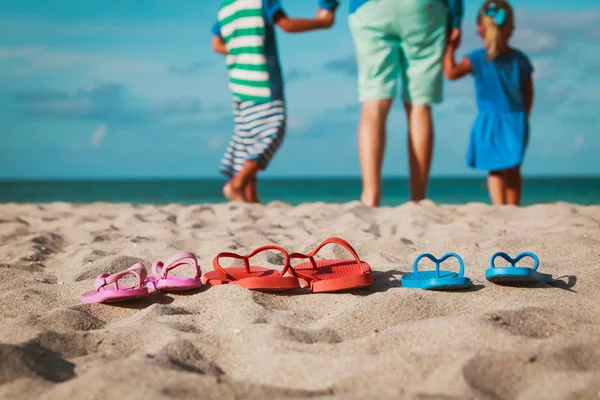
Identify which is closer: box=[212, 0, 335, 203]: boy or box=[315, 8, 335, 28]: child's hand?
box=[315, 8, 335, 28]: child's hand

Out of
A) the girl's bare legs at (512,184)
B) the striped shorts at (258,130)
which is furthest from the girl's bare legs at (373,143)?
the girl's bare legs at (512,184)

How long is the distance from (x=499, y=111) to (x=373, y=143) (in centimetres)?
119

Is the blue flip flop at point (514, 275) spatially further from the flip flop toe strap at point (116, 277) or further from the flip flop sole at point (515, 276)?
the flip flop toe strap at point (116, 277)

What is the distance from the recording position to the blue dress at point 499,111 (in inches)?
196

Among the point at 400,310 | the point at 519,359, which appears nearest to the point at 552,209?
the point at 400,310

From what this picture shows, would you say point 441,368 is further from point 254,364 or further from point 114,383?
point 114,383

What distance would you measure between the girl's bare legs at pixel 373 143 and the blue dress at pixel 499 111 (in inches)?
35.3

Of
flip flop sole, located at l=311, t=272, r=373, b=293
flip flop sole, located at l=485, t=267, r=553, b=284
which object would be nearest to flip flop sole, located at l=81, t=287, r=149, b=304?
flip flop sole, located at l=311, t=272, r=373, b=293

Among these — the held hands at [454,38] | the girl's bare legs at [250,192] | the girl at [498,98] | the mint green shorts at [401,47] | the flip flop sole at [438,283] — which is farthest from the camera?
the girl's bare legs at [250,192]

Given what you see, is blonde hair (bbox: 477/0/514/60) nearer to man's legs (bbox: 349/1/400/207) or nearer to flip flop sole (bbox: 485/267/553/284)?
man's legs (bbox: 349/1/400/207)

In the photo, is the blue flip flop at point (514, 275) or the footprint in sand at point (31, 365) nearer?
the footprint in sand at point (31, 365)

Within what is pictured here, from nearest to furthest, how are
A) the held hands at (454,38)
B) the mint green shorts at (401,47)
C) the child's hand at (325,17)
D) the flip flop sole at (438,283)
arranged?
the flip flop sole at (438,283) < the mint green shorts at (401,47) < the held hands at (454,38) < the child's hand at (325,17)

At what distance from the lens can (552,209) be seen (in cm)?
383

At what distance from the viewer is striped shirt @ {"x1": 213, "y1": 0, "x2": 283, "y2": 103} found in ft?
16.3
